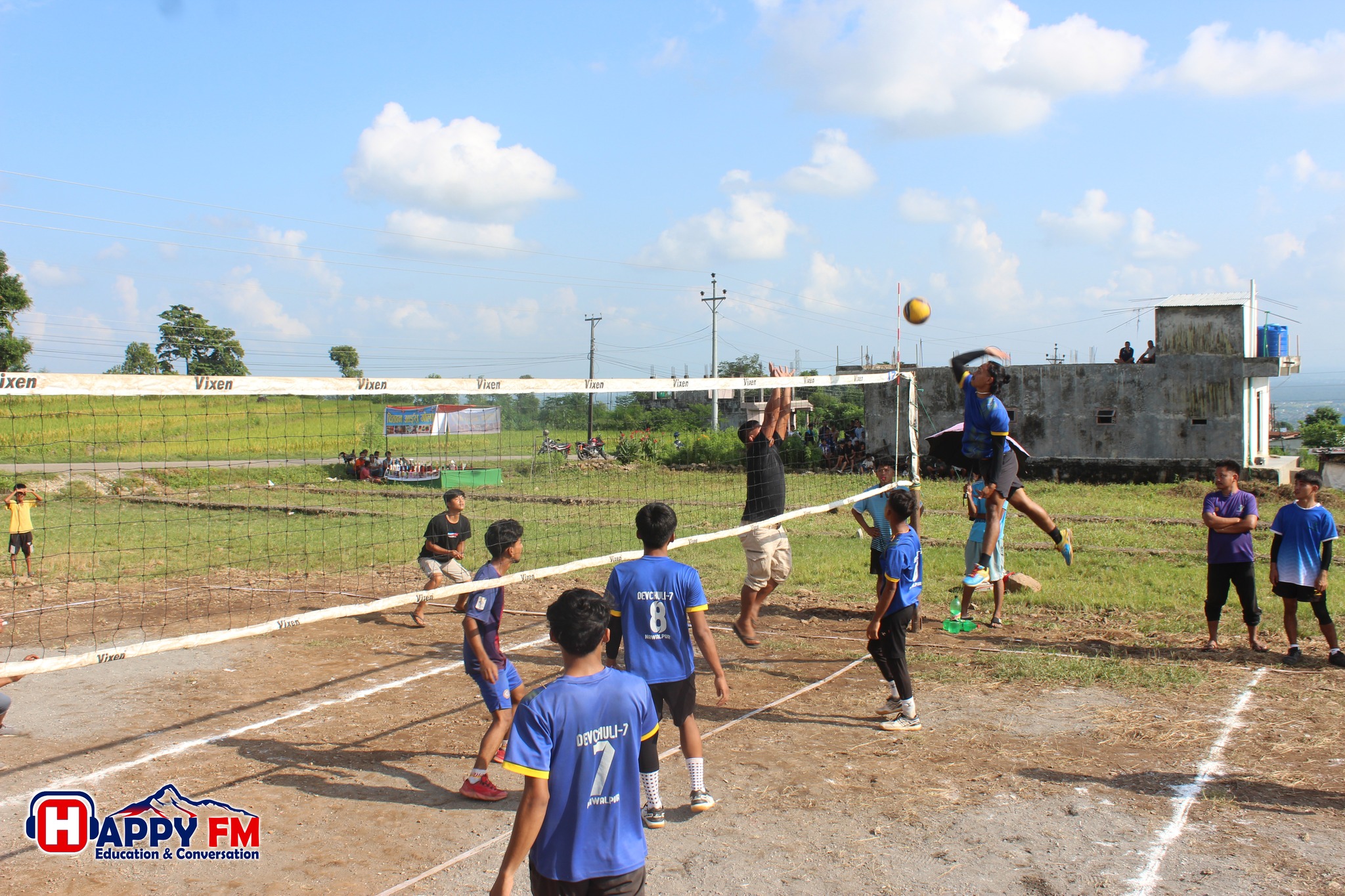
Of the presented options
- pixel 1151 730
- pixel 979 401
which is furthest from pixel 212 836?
pixel 979 401

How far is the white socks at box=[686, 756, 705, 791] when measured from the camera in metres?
5.11

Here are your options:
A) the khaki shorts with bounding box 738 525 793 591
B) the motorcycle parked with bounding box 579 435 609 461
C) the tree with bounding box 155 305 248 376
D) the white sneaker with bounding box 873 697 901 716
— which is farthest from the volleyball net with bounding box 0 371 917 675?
the tree with bounding box 155 305 248 376

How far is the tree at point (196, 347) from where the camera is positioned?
47.2 metres

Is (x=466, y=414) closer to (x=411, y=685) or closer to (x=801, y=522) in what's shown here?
(x=801, y=522)

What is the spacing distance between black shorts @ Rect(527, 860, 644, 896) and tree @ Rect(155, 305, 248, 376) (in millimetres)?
46682

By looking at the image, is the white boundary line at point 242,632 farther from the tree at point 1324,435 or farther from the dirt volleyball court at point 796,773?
the tree at point 1324,435

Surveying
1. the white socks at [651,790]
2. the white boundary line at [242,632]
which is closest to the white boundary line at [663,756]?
the white socks at [651,790]

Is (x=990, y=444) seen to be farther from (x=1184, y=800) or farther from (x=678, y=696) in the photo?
(x=678, y=696)

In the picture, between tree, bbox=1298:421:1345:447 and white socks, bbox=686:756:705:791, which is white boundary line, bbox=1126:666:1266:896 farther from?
tree, bbox=1298:421:1345:447

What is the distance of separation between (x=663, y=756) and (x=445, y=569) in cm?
468

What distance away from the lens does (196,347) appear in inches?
1935

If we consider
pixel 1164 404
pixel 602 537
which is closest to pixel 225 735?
pixel 602 537

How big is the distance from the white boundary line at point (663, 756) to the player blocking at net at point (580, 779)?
0.60 m

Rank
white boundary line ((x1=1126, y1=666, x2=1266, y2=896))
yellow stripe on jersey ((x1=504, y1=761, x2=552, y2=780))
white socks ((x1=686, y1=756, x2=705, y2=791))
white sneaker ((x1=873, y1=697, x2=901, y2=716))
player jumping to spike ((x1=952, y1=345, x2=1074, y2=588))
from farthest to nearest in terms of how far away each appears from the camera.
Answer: player jumping to spike ((x1=952, y1=345, x2=1074, y2=588))
white sneaker ((x1=873, y1=697, x2=901, y2=716))
white socks ((x1=686, y1=756, x2=705, y2=791))
white boundary line ((x1=1126, y1=666, x2=1266, y2=896))
yellow stripe on jersey ((x1=504, y1=761, x2=552, y2=780))
